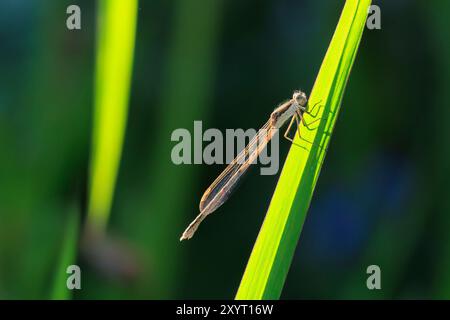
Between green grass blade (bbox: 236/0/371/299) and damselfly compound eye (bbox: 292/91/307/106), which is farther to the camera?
damselfly compound eye (bbox: 292/91/307/106)

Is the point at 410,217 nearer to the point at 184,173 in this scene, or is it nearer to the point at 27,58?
the point at 184,173

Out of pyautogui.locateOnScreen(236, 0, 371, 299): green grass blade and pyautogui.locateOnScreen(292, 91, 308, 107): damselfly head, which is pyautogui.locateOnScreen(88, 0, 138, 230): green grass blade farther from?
pyautogui.locateOnScreen(292, 91, 308, 107): damselfly head

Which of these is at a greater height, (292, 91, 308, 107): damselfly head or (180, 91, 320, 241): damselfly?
(292, 91, 308, 107): damselfly head

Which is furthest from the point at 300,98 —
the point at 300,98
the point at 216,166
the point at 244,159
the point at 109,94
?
the point at 109,94

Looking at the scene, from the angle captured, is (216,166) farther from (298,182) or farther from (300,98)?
(298,182)

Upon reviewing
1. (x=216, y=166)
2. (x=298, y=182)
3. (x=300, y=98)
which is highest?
(x=300, y=98)

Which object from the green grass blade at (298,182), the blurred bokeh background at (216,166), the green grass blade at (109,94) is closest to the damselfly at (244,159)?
the blurred bokeh background at (216,166)

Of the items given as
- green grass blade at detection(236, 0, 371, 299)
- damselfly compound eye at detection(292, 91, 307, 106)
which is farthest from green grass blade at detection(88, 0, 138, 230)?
damselfly compound eye at detection(292, 91, 307, 106)
